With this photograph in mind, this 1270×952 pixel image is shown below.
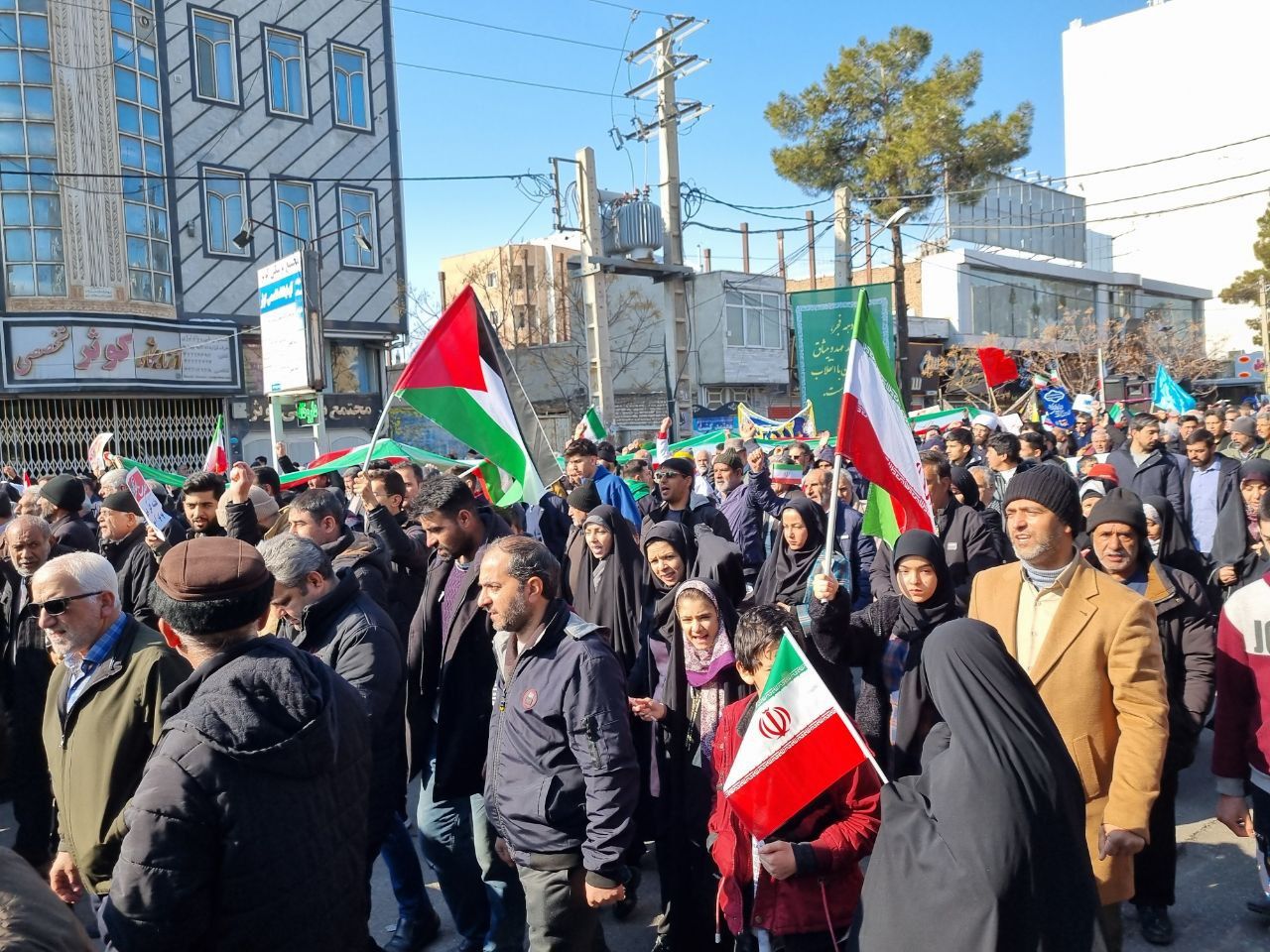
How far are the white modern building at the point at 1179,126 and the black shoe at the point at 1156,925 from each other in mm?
68536

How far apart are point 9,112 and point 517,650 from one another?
20.8 meters

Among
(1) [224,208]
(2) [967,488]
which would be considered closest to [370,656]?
(2) [967,488]

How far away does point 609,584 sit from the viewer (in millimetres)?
5801

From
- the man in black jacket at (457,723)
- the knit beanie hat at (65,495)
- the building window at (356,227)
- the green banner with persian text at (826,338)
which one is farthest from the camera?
the building window at (356,227)

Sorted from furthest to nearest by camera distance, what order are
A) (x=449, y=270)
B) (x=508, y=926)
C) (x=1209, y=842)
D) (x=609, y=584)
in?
(x=449, y=270)
(x=609, y=584)
(x=1209, y=842)
(x=508, y=926)

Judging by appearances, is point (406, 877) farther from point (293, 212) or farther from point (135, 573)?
point (293, 212)

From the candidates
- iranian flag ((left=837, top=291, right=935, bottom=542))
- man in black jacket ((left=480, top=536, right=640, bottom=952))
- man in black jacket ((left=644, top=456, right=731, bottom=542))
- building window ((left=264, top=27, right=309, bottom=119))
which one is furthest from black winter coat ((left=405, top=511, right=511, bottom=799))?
building window ((left=264, top=27, right=309, bottom=119))

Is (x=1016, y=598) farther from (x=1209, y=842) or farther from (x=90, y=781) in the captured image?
(x=90, y=781)

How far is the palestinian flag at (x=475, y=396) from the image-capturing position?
5.84 m

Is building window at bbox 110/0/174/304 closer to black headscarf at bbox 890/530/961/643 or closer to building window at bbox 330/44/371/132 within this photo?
building window at bbox 330/44/371/132

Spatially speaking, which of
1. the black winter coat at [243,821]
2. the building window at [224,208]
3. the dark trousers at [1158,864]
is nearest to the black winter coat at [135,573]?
the black winter coat at [243,821]

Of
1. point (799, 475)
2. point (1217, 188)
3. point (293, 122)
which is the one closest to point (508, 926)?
point (799, 475)

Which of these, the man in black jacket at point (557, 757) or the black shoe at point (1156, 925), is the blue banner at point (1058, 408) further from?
the man in black jacket at point (557, 757)

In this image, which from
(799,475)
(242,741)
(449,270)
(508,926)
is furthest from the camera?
(449,270)
